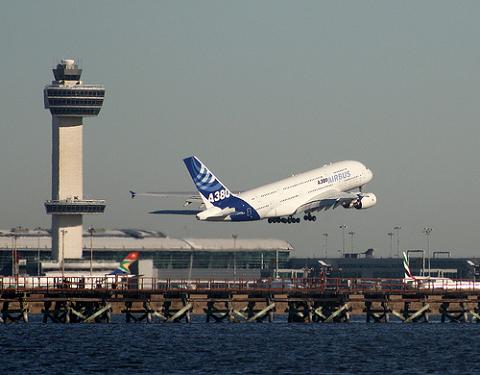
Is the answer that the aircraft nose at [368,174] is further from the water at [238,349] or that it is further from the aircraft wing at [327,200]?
the water at [238,349]

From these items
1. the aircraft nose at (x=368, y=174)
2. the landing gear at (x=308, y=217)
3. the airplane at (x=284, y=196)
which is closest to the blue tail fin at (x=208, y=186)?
the airplane at (x=284, y=196)

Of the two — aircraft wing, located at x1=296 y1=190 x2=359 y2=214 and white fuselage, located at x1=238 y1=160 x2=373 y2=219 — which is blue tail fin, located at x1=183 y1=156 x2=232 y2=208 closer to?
white fuselage, located at x1=238 y1=160 x2=373 y2=219

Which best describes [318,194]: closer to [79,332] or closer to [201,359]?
[79,332]

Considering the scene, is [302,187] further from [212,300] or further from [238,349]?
[238,349]

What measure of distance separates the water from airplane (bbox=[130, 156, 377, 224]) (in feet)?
82.8

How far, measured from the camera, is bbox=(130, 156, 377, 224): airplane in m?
176

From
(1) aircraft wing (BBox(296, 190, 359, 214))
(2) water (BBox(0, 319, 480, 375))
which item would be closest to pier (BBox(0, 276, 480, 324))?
(2) water (BBox(0, 319, 480, 375))

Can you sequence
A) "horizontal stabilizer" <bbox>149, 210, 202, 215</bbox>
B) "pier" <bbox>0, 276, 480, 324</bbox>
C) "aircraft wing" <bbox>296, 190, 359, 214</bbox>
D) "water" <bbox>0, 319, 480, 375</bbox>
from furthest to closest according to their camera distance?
"aircraft wing" <bbox>296, 190, 359, 214</bbox>, "horizontal stabilizer" <bbox>149, 210, 202, 215</bbox>, "pier" <bbox>0, 276, 480, 324</bbox>, "water" <bbox>0, 319, 480, 375</bbox>

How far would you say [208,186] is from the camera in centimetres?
17725

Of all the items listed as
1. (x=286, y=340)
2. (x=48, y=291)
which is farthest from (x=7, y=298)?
(x=286, y=340)

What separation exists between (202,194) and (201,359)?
2567 inches

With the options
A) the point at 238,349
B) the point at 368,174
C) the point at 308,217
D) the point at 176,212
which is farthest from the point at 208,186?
the point at 238,349

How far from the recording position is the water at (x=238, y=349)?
107 metres

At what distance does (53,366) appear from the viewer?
4203 inches
